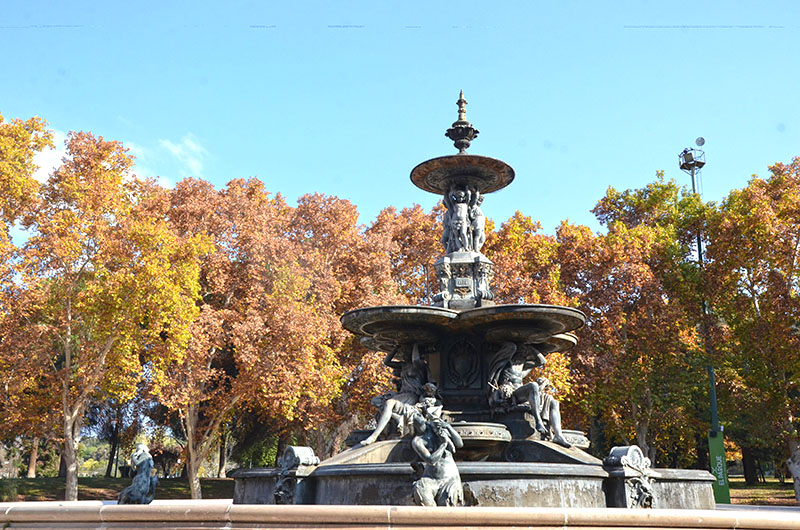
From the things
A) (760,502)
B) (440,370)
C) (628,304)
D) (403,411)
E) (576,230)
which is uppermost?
(576,230)

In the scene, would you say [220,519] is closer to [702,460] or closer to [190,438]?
[190,438]

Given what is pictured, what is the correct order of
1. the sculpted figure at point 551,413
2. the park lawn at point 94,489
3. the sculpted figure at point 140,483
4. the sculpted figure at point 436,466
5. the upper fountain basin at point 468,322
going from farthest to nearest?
the park lawn at point 94,489, the upper fountain basin at point 468,322, the sculpted figure at point 140,483, the sculpted figure at point 551,413, the sculpted figure at point 436,466

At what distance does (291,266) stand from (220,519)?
62.5ft

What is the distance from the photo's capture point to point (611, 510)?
5.64 meters

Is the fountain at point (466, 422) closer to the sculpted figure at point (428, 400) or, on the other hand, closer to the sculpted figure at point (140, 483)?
the sculpted figure at point (428, 400)

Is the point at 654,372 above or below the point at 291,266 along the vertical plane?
below

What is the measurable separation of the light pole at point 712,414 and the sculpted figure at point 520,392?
5.54m

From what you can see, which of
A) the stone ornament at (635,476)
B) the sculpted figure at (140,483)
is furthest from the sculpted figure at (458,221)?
the sculpted figure at (140,483)

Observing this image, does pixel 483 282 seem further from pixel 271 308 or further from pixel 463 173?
pixel 271 308

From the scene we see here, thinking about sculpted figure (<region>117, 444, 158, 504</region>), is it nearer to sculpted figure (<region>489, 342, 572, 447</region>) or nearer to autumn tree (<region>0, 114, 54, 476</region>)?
sculpted figure (<region>489, 342, 572, 447</region>)

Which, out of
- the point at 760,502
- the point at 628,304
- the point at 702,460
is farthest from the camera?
the point at 702,460

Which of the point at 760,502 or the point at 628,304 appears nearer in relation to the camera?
the point at 760,502

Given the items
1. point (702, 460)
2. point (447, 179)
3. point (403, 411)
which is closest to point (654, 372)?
point (702, 460)

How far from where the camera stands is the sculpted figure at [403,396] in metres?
10.0
